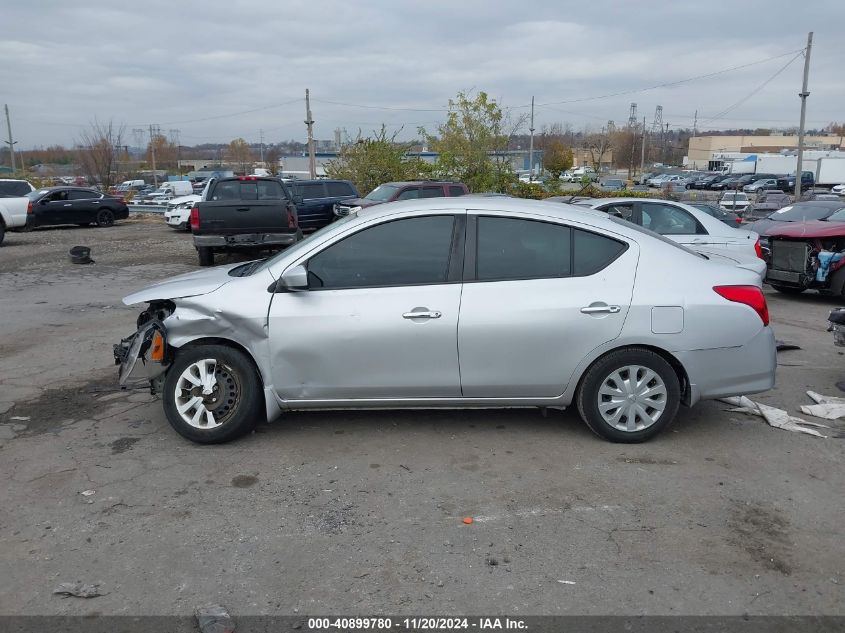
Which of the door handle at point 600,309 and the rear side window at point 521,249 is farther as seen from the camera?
the rear side window at point 521,249

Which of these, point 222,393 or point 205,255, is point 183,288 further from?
point 205,255

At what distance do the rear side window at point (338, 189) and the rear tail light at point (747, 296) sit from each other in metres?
17.2

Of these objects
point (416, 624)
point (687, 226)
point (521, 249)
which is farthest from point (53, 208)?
point (416, 624)

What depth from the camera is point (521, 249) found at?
509cm

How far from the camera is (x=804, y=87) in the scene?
1110 inches

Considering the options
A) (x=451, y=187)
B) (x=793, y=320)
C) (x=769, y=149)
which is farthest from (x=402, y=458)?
(x=769, y=149)

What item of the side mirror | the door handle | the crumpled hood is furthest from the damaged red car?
the crumpled hood

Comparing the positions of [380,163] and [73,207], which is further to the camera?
[380,163]

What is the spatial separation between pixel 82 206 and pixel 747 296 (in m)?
25.3

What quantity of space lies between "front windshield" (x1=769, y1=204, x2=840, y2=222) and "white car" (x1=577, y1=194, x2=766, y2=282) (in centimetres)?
479

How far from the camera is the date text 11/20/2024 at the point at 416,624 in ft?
10.3

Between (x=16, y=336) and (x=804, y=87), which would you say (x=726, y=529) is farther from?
(x=804, y=87)

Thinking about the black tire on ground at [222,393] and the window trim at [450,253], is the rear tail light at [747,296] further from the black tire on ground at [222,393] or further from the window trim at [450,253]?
the black tire on ground at [222,393]

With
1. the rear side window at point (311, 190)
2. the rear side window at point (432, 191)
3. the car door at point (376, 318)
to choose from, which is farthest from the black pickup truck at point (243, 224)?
the car door at point (376, 318)
